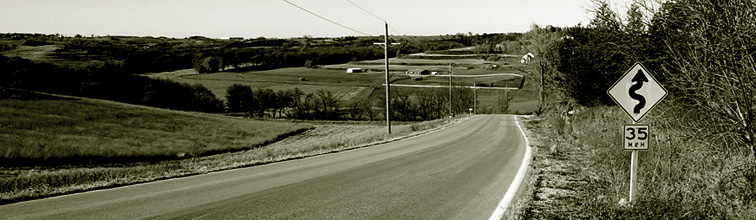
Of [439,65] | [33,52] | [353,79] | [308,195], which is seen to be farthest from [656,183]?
[33,52]

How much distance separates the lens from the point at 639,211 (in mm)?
5891

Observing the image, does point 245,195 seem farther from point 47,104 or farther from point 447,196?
point 47,104

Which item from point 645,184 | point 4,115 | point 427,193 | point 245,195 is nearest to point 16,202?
point 245,195

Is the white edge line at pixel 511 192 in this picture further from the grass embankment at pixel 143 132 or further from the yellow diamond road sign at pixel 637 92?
the grass embankment at pixel 143 132

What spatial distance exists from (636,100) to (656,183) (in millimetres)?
1801

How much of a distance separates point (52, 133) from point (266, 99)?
48124 mm

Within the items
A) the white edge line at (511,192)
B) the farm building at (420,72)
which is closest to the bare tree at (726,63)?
the white edge line at (511,192)

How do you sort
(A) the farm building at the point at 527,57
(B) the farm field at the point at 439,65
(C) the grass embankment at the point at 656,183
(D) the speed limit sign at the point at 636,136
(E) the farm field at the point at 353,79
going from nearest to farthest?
1. (C) the grass embankment at the point at 656,183
2. (D) the speed limit sign at the point at 636,136
3. (A) the farm building at the point at 527,57
4. (E) the farm field at the point at 353,79
5. (B) the farm field at the point at 439,65

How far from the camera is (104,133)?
44688mm

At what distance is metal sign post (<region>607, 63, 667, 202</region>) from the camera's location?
671 cm

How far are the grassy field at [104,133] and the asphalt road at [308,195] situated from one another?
2609 centimetres

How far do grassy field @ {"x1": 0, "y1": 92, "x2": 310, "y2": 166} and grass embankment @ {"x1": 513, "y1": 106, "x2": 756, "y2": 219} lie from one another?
105 feet

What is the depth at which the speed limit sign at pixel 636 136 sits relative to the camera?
6699mm

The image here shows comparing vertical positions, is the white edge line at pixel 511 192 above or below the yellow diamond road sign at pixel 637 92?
below
